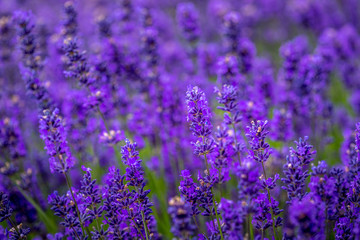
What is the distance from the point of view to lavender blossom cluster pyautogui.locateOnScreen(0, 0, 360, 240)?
2.53 m

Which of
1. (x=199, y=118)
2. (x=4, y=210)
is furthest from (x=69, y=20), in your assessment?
(x=199, y=118)

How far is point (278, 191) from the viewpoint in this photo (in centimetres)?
405

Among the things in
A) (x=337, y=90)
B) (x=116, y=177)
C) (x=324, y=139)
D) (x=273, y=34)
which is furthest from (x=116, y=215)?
(x=273, y=34)

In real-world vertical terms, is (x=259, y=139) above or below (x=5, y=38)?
below

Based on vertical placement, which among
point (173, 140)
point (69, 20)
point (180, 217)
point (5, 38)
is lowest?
point (180, 217)

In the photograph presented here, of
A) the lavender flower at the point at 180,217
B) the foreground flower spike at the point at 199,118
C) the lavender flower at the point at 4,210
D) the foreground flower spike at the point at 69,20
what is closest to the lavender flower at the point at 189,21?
the foreground flower spike at the point at 69,20

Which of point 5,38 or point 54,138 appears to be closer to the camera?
point 54,138

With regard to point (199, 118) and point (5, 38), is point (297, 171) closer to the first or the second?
point (199, 118)

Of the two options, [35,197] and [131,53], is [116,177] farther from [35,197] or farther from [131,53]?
[131,53]

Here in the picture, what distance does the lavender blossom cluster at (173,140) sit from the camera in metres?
2.53

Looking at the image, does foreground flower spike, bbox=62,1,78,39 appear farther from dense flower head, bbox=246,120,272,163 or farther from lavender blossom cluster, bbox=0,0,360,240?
dense flower head, bbox=246,120,272,163

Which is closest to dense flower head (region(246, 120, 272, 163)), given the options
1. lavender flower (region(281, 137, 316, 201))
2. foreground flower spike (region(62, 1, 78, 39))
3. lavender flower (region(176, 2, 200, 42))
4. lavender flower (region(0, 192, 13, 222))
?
lavender flower (region(281, 137, 316, 201))

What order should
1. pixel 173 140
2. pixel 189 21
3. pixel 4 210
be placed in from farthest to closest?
pixel 189 21 < pixel 173 140 < pixel 4 210

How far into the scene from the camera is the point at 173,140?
4.72 metres
